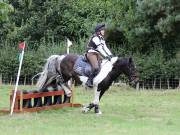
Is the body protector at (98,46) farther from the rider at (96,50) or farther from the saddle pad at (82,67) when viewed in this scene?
the saddle pad at (82,67)

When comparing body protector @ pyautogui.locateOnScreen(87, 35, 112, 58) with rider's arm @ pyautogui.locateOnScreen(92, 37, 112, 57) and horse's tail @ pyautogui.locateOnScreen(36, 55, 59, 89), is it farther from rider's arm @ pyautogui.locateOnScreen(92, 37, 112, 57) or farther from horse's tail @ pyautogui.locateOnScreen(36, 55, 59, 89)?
horse's tail @ pyautogui.locateOnScreen(36, 55, 59, 89)

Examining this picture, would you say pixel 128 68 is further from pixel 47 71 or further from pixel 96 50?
pixel 47 71

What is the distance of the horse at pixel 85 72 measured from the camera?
1424 centimetres

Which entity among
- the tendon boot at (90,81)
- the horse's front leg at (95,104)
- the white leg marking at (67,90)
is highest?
the tendon boot at (90,81)

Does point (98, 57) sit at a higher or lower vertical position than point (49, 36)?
lower

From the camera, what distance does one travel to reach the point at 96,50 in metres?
14.0

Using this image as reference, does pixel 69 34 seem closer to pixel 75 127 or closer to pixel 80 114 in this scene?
pixel 80 114

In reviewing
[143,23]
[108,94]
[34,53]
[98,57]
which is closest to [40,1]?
[34,53]

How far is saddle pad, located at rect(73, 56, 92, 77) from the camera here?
1434cm

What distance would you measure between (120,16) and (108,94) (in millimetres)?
5713

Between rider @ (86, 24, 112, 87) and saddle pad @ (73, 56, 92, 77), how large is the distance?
18 cm

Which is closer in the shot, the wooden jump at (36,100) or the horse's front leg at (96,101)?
the wooden jump at (36,100)

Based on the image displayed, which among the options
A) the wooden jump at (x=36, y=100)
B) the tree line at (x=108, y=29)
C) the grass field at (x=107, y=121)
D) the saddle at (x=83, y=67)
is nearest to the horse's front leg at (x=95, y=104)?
the grass field at (x=107, y=121)

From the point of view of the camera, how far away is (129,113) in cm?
1431
